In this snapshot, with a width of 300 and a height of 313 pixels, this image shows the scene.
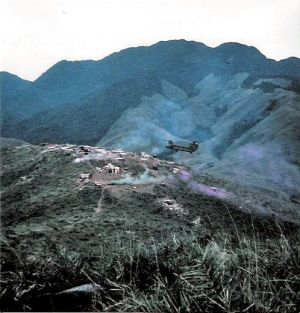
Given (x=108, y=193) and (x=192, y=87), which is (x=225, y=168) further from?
(x=192, y=87)

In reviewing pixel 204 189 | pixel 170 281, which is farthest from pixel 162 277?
pixel 204 189

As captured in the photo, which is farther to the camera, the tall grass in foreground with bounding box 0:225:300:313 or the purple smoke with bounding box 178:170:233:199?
the purple smoke with bounding box 178:170:233:199

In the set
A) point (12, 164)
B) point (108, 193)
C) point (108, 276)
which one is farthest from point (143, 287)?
point (12, 164)

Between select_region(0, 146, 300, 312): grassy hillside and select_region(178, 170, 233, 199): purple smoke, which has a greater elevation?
select_region(0, 146, 300, 312): grassy hillside

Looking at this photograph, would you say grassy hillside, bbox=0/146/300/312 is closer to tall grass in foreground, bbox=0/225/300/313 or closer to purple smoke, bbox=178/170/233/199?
tall grass in foreground, bbox=0/225/300/313

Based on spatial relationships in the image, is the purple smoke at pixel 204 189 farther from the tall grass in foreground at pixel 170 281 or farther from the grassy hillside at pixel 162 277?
the tall grass in foreground at pixel 170 281

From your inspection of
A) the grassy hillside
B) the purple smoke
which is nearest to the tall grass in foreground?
the grassy hillside

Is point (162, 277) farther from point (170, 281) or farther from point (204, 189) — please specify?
point (204, 189)

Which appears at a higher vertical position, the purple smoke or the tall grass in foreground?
the tall grass in foreground

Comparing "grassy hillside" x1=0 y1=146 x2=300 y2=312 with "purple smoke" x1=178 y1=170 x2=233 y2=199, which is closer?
"grassy hillside" x1=0 y1=146 x2=300 y2=312
